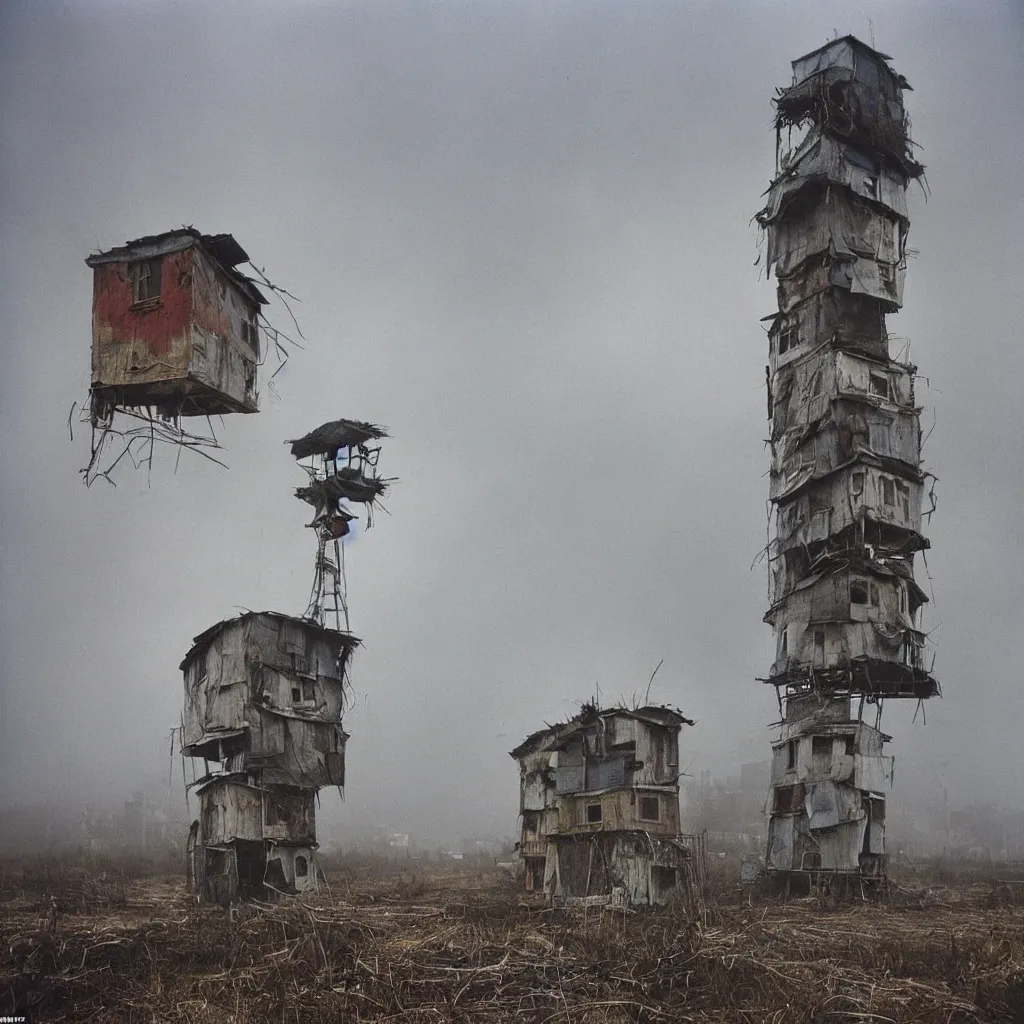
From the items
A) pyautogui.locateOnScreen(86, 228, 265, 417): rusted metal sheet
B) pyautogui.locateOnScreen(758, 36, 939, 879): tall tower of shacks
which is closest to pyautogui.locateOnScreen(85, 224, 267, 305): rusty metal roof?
pyautogui.locateOnScreen(86, 228, 265, 417): rusted metal sheet

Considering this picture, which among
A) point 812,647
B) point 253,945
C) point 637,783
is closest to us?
point 253,945

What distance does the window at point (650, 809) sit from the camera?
30891 mm

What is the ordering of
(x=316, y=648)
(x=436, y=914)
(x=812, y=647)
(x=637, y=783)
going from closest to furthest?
(x=436, y=914) → (x=637, y=783) → (x=316, y=648) → (x=812, y=647)

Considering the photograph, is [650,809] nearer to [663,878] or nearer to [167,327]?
[663,878]

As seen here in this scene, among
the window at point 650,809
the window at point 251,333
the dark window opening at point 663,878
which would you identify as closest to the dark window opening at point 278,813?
the window at point 650,809

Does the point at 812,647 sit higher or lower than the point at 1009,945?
higher

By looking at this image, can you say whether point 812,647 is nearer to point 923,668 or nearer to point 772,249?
point 923,668

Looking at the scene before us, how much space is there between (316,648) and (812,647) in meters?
16.9

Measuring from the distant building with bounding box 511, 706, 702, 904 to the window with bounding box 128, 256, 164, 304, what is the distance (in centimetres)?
1777

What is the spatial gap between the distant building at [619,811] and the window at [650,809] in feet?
0.10

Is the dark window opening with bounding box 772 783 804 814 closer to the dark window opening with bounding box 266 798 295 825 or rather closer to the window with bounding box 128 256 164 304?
the dark window opening with bounding box 266 798 295 825

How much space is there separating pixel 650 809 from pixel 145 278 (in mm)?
20075

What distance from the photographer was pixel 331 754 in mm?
34531

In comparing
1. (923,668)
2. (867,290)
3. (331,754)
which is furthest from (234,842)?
(867,290)
